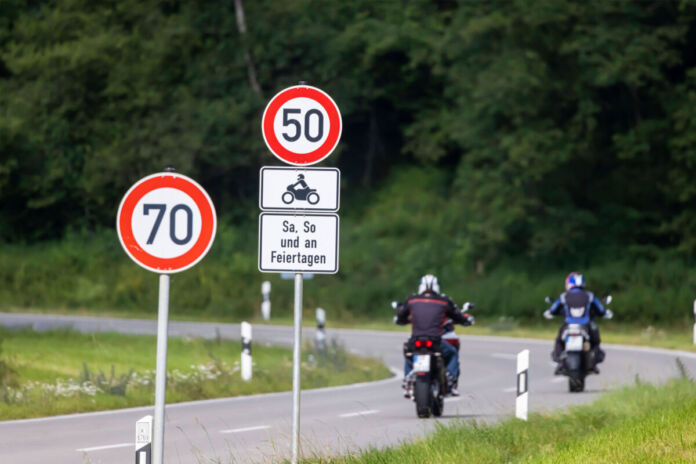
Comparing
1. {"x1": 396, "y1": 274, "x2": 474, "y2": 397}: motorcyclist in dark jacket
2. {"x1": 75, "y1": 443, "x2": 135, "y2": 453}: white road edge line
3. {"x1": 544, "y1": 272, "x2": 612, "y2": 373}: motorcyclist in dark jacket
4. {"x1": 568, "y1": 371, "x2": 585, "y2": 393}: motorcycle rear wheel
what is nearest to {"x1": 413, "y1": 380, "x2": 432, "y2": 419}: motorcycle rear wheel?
{"x1": 396, "y1": 274, "x2": 474, "y2": 397}: motorcyclist in dark jacket

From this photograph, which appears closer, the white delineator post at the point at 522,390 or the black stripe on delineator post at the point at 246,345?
the white delineator post at the point at 522,390

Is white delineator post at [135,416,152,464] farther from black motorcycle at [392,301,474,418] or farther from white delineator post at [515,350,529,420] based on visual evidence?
black motorcycle at [392,301,474,418]

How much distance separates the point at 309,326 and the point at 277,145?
29337 millimetres

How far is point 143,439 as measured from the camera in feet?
28.5

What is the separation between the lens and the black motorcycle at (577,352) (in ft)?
68.7

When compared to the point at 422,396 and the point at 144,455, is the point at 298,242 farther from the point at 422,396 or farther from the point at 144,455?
the point at 422,396

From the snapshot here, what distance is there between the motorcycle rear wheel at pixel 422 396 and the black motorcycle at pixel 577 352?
467 cm

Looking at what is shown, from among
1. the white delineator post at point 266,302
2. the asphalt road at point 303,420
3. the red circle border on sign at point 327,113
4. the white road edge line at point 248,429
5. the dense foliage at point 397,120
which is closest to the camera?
the red circle border on sign at point 327,113

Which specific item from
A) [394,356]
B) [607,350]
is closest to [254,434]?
[394,356]

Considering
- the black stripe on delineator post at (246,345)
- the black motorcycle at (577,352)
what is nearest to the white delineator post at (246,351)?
the black stripe on delineator post at (246,345)

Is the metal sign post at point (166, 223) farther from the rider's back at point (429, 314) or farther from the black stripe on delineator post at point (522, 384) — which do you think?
the rider's back at point (429, 314)

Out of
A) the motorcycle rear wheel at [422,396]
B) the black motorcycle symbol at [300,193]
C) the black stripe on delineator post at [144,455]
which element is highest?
the black motorcycle symbol at [300,193]

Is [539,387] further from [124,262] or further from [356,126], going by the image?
[356,126]

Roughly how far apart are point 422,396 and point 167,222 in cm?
790
